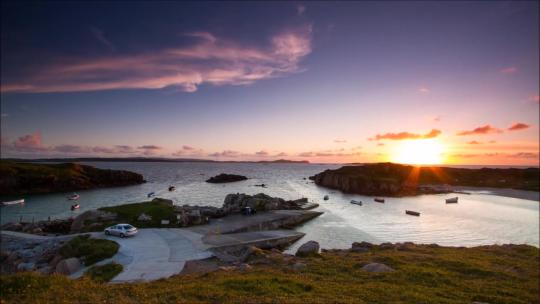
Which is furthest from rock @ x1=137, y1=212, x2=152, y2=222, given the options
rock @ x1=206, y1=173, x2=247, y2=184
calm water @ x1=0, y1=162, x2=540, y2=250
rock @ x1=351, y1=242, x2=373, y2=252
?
rock @ x1=206, y1=173, x2=247, y2=184

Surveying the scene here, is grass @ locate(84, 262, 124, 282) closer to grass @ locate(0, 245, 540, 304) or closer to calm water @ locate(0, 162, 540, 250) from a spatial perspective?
grass @ locate(0, 245, 540, 304)

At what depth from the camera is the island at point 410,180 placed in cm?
12506

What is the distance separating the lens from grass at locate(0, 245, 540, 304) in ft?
43.6

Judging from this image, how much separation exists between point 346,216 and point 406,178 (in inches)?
3933

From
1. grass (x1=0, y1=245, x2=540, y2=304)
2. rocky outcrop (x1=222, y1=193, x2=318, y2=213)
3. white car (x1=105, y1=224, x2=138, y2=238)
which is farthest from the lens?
rocky outcrop (x1=222, y1=193, x2=318, y2=213)

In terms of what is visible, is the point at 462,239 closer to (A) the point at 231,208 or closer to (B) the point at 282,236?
(B) the point at 282,236

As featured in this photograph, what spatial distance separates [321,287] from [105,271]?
59.8 feet

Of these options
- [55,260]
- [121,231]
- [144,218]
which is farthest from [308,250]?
[144,218]

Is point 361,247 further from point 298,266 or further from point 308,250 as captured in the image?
point 298,266

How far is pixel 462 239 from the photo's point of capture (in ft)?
172

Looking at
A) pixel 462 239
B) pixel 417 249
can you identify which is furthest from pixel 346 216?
pixel 417 249

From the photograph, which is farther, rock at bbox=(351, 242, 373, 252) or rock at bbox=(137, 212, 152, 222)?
rock at bbox=(137, 212, 152, 222)

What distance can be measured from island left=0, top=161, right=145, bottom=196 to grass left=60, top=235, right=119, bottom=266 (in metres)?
88.7

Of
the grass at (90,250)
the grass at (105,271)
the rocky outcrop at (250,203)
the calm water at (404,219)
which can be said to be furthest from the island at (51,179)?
the grass at (105,271)
